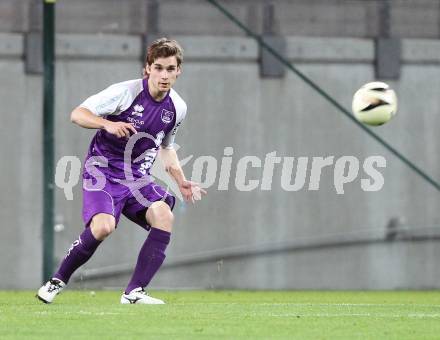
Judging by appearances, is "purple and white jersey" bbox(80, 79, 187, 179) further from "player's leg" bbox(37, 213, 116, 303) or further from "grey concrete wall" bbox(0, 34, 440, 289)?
"grey concrete wall" bbox(0, 34, 440, 289)

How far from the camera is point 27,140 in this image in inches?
542

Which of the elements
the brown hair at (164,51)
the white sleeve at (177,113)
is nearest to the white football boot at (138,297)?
the white sleeve at (177,113)

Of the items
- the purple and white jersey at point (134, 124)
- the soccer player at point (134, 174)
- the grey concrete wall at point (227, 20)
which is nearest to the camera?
the soccer player at point (134, 174)

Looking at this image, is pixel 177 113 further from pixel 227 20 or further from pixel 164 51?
pixel 227 20

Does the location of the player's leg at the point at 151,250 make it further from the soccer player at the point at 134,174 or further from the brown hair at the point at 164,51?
the brown hair at the point at 164,51

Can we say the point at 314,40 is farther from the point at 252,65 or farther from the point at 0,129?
the point at 0,129

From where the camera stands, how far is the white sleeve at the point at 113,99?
8.75 meters

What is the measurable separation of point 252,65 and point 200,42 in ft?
2.05

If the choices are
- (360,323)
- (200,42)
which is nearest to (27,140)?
(200,42)

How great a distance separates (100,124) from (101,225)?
27.4 inches

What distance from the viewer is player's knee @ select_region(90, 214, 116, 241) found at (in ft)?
28.6

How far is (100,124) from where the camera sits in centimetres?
844

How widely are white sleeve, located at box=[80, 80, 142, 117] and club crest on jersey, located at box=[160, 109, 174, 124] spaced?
0.23 meters

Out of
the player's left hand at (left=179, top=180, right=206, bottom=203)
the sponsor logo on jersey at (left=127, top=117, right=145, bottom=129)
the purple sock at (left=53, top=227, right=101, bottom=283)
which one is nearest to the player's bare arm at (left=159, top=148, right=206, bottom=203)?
the player's left hand at (left=179, top=180, right=206, bottom=203)
